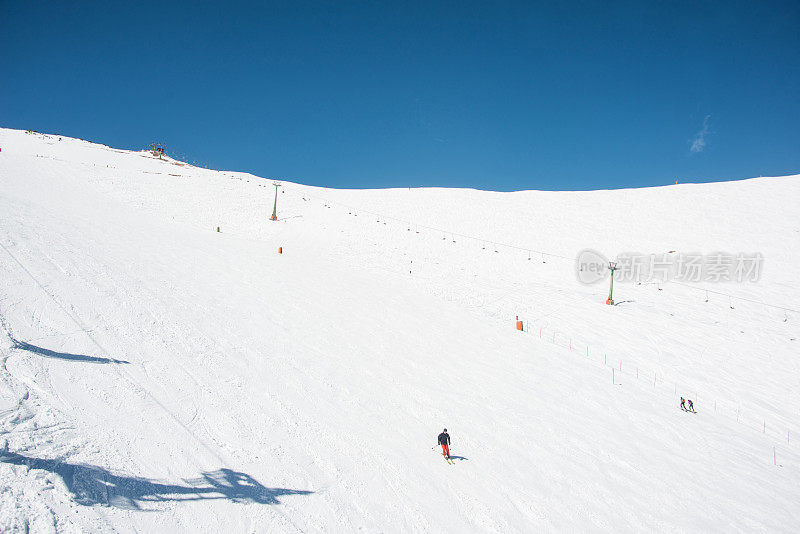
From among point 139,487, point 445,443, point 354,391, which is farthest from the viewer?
point 354,391

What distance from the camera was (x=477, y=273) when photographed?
27875 mm

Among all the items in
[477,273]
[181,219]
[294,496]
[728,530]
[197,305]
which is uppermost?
[181,219]

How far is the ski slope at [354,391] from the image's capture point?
20.2 ft

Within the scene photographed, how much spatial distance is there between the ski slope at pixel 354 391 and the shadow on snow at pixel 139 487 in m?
0.03

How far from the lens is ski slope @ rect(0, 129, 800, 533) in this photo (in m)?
6.16

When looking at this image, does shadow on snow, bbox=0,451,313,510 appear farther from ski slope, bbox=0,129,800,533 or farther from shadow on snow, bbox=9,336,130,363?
shadow on snow, bbox=9,336,130,363

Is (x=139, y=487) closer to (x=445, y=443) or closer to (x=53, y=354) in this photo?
(x=53, y=354)

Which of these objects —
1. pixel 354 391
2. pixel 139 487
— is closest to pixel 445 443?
pixel 354 391

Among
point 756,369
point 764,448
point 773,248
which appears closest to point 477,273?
point 756,369

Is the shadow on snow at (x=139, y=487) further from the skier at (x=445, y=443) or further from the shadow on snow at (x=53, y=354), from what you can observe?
the shadow on snow at (x=53, y=354)

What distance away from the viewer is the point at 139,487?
5668mm

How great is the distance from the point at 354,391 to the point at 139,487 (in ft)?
17.2

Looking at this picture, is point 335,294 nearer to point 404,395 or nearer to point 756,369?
point 404,395

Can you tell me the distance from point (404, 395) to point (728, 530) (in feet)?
25.2
